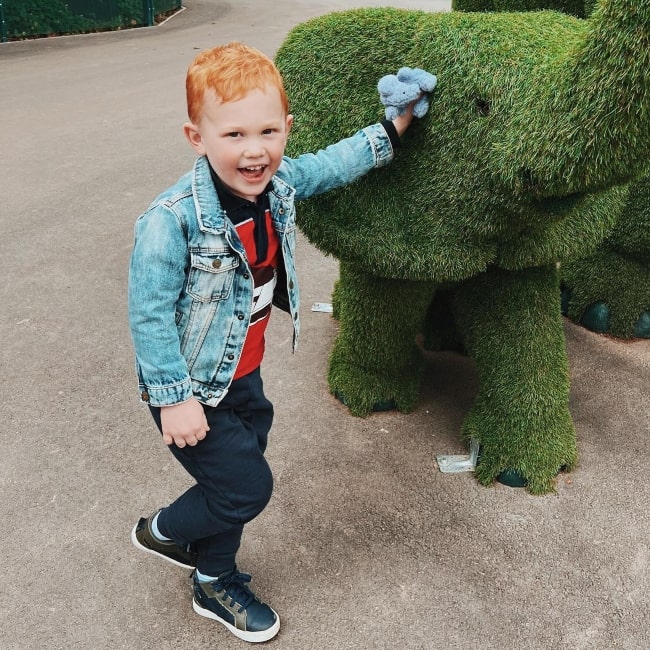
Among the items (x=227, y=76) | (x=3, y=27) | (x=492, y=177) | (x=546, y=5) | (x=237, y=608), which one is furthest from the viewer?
(x=3, y=27)

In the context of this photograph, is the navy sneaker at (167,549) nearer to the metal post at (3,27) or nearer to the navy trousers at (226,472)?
the navy trousers at (226,472)

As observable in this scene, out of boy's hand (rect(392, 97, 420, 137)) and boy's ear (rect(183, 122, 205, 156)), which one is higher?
boy's ear (rect(183, 122, 205, 156))

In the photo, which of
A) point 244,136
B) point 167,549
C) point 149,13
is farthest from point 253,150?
point 149,13

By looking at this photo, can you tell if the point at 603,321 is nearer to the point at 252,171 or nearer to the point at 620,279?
the point at 620,279

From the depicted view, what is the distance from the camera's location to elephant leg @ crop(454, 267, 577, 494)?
228 centimetres

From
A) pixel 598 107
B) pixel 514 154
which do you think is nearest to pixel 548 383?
pixel 514 154

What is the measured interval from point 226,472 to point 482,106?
1.04 metres

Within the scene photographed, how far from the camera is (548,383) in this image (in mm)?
2324

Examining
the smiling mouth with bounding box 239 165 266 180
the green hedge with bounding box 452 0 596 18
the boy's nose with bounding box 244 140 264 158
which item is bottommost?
the smiling mouth with bounding box 239 165 266 180

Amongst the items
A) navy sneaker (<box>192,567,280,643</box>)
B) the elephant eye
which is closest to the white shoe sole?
navy sneaker (<box>192,567,280,643</box>)

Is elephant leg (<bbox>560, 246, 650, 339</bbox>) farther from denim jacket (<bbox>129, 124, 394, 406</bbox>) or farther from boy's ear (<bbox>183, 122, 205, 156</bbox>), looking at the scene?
boy's ear (<bbox>183, 122, 205, 156</bbox>)

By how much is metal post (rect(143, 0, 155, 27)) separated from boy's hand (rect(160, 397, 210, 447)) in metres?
11.9

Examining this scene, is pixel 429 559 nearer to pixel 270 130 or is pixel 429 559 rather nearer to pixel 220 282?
pixel 220 282

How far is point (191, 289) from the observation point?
1.52 meters
